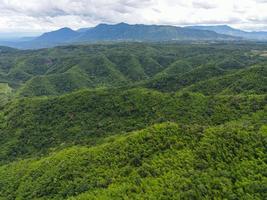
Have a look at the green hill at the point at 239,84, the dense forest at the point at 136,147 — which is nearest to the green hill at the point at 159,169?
the dense forest at the point at 136,147

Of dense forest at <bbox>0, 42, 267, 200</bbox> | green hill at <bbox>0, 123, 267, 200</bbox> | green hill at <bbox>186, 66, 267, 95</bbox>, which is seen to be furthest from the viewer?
green hill at <bbox>186, 66, 267, 95</bbox>

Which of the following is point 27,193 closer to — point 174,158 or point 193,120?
point 174,158

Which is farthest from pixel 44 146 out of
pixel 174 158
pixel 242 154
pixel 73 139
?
pixel 242 154

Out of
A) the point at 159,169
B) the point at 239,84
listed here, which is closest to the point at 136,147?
the point at 159,169

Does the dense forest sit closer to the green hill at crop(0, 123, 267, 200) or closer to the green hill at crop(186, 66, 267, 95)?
the green hill at crop(0, 123, 267, 200)

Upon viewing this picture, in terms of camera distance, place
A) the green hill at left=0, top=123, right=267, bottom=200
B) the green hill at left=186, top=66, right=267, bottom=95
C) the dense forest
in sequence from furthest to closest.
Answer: the green hill at left=186, top=66, right=267, bottom=95 < the dense forest < the green hill at left=0, top=123, right=267, bottom=200

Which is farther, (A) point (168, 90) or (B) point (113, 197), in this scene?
(A) point (168, 90)

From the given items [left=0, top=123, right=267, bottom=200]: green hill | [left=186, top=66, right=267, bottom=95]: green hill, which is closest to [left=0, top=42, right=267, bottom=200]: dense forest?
[left=0, top=123, right=267, bottom=200]: green hill

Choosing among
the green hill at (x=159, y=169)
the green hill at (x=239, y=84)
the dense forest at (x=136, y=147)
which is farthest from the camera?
the green hill at (x=239, y=84)

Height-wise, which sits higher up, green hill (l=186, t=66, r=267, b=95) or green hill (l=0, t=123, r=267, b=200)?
green hill (l=0, t=123, r=267, b=200)

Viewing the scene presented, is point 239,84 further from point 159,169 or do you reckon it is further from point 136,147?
point 159,169

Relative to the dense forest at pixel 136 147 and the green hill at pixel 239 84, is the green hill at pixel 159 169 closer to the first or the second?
the dense forest at pixel 136 147
